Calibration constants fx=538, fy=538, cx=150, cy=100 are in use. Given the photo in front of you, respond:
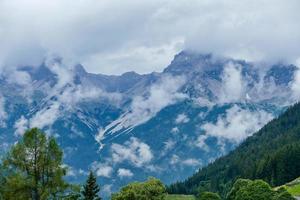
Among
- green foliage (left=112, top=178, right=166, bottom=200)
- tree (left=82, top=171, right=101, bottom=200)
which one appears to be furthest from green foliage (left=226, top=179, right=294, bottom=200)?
tree (left=82, top=171, right=101, bottom=200)

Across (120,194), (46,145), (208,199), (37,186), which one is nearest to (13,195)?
(37,186)

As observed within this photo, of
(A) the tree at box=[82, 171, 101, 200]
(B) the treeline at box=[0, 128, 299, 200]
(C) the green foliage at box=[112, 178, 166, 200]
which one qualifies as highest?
(C) the green foliage at box=[112, 178, 166, 200]

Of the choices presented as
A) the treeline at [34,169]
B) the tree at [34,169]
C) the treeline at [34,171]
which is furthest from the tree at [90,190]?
the tree at [34,169]

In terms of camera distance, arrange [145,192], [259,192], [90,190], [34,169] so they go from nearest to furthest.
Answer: [34,169], [90,190], [145,192], [259,192]

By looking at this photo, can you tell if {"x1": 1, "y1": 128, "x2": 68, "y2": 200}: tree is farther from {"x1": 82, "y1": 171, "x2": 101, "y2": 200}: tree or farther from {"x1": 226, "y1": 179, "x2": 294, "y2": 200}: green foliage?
{"x1": 226, "y1": 179, "x2": 294, "y2": 200}: green foliage

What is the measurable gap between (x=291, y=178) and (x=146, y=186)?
355ft

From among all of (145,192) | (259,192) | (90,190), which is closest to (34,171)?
(90,190)

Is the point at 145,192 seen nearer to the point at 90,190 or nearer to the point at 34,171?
the point at 90,190

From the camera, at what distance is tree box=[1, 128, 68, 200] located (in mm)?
63344

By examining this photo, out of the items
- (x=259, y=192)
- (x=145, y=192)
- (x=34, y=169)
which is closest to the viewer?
(x=34, y=169)

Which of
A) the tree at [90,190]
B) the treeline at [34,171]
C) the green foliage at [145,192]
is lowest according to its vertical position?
the treeline at [34,171]

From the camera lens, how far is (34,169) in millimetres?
63844

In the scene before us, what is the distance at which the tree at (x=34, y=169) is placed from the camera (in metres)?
63.3

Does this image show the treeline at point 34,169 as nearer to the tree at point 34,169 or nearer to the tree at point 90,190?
the tree at point 34,169
